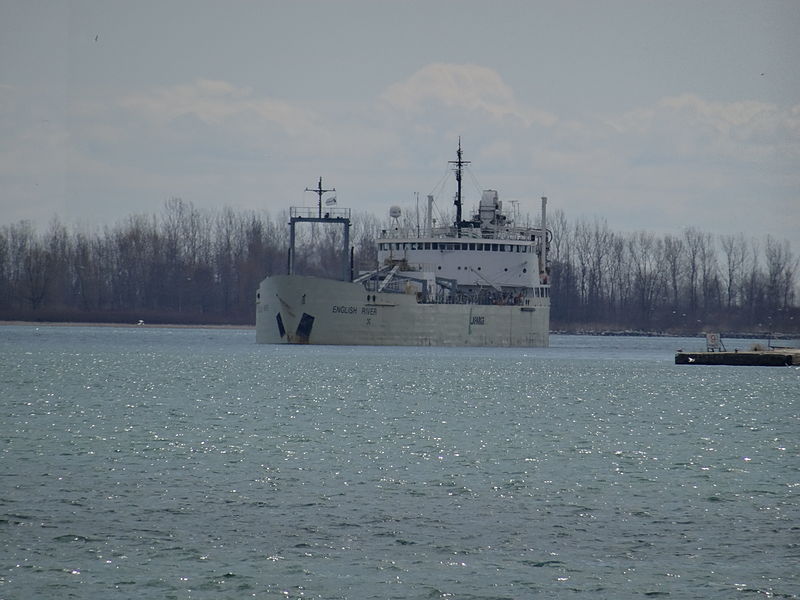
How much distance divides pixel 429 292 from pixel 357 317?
5455mm

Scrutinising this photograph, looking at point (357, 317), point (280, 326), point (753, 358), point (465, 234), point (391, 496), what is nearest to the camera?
point (391, 496)

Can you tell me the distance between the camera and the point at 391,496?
72.6 ft

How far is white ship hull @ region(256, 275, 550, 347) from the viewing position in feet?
249

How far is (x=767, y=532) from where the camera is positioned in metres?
19.6

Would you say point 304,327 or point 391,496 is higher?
point 304,327

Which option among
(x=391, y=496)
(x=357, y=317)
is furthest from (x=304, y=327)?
(x=391, y=496)

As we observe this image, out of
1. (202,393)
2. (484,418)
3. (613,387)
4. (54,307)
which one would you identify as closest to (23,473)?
(484,418)

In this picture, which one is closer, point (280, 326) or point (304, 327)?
point (304, 327)

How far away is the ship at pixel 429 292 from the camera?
76.9 metres

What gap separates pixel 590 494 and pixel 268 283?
55277mm

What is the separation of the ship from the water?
31.3m

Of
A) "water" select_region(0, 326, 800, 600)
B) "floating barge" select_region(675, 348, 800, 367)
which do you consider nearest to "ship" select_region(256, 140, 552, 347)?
"floating barge" select_region(675, 348, 800, 367)

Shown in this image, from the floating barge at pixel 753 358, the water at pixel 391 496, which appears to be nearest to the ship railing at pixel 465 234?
the floating barge at pixel 753 358

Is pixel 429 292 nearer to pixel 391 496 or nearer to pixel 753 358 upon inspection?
pixel 753 358
